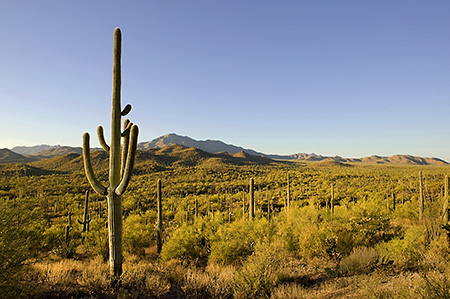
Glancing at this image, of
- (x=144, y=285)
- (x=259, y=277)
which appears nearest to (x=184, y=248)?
(x=144, y=285)

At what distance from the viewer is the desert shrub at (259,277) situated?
621cm

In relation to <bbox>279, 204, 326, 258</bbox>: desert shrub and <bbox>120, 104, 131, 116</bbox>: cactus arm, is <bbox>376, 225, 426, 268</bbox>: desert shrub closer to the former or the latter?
<bbox>279, 204, 326, 258</bbox>: desert shrub

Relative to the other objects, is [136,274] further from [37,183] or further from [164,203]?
[37,183]

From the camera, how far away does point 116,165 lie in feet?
22.4

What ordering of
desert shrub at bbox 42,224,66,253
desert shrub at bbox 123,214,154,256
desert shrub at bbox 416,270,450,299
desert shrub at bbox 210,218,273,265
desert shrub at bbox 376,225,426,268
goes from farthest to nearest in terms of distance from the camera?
desert shrub at bbox 42,224,66,253 → desert shrub at bbox 123,214,154,256 → desert shrub at bbox 210,218,273,265 → desert shrub at bbox 376,225,426,268 → desert shrub at bbox 416,270,450,299

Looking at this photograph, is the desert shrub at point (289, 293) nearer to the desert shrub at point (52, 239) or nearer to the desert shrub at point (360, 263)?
the desert shrub at point (360, 263)

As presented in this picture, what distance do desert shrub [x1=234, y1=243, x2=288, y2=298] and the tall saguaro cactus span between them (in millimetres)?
3281

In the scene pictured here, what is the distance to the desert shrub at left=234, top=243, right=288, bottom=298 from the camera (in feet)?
20.4

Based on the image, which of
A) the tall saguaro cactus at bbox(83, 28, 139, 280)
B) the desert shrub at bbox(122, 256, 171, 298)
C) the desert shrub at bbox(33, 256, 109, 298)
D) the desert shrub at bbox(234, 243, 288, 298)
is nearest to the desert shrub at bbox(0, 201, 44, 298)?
the desert shrub at bbox(33, 256, 109, 298)

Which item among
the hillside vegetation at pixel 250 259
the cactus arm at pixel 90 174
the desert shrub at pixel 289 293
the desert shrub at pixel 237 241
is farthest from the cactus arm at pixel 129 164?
the desert shrub at pixel 237 241

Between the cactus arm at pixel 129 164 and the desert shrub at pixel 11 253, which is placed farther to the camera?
the cactus arm at pixel 129 164

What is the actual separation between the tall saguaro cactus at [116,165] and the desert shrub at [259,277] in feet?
10.8

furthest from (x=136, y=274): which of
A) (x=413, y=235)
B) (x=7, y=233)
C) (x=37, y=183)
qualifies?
(x=37, y=183)

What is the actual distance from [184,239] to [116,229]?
5913mm
